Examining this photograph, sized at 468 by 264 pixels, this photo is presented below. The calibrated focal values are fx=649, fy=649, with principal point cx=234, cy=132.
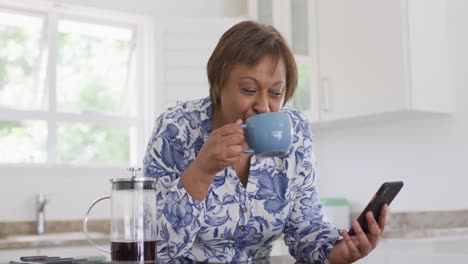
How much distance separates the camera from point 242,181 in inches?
58.6

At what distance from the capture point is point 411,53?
3.08m

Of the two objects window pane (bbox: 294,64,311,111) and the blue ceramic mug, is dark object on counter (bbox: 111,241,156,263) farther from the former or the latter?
window pane (bbox: 294,64,311,111)

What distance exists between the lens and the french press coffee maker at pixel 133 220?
3.44 ft

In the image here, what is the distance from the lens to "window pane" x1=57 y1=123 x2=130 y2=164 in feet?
13.1

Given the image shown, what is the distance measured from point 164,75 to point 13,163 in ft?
3.27

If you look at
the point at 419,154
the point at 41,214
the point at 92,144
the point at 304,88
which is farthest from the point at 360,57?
the point at 41,214

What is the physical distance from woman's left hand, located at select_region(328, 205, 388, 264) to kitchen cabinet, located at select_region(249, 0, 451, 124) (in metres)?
1.89

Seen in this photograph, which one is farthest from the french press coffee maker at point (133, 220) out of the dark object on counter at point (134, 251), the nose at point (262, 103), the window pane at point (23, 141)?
the window pane at point (23, 141)

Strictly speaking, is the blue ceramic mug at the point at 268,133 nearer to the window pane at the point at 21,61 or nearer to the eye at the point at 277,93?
the eye at the point at 277,93

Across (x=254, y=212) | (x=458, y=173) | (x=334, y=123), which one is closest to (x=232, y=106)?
(x=254, y=212)

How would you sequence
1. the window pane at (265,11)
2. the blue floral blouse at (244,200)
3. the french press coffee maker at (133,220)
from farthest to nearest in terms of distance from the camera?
the window pane at (265,11)
the blue floral blouse at (244,200)
the french press coffee maker at (133,220)

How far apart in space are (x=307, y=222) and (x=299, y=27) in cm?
247

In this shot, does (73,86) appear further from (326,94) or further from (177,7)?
(326,94)

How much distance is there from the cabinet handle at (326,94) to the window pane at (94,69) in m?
1.31
